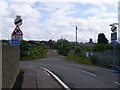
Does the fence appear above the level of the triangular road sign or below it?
below

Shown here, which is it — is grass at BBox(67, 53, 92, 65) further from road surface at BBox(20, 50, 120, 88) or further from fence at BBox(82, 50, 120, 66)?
road surface at BBox(20, 50, 120, 88)

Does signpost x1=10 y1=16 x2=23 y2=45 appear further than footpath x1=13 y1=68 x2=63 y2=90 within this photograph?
Yes

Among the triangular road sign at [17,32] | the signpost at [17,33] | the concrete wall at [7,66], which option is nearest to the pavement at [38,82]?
the concrete wall at [7,66]

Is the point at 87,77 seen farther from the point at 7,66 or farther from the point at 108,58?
the point at 108,58

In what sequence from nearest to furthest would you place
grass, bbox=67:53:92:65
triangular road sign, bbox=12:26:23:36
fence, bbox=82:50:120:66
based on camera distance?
1. triangular road sign, bbox=12:26:23:36
2. fence, bbox=82:50:120:66
3. grass, bbox=67:53:92:65

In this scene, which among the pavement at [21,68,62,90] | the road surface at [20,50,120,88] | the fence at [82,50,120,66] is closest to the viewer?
the pavement at [21,68,62,90]

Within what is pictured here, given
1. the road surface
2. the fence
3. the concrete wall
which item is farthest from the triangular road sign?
the fence

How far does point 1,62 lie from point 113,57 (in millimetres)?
27203

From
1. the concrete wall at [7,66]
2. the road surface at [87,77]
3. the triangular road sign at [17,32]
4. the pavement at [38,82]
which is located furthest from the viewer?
the triangular road sign at [17,32]

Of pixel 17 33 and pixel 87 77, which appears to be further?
pixel 87 77

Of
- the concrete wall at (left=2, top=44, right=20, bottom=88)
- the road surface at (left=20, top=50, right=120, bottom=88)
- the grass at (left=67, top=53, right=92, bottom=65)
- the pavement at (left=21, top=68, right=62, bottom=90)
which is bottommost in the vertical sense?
the grass at (left=67, top=53, right=92, bottom=65)

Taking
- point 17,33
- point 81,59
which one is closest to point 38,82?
point 17,33

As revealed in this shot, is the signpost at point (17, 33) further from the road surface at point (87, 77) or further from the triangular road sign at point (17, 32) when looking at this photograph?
the road surface at point (87, 77)

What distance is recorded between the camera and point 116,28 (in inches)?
1236
